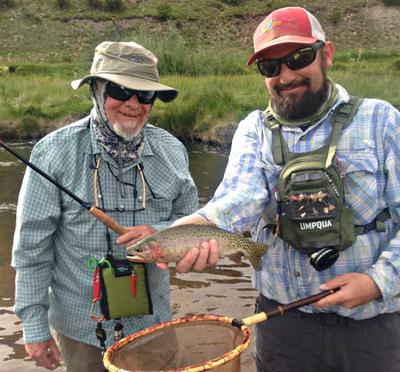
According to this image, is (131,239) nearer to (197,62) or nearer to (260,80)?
(260,80)

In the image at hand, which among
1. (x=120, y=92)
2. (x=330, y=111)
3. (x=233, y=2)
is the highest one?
(x=233, y=2)

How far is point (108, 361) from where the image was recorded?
2549 millimetres

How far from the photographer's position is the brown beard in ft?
9.95

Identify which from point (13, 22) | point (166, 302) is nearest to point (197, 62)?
point (166, 302)

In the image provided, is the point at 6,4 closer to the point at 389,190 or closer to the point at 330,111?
the point at 330,111

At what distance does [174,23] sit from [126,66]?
65.3m

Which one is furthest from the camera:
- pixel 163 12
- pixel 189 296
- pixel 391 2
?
pixel 391 2

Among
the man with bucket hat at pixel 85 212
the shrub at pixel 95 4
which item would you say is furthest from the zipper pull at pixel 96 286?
the shrub at pixel 95 4

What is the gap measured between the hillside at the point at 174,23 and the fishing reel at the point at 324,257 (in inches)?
2241

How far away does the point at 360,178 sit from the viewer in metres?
2.95

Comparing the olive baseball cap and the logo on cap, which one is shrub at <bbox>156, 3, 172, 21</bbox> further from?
the logo on cap

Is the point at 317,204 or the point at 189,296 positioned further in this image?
the point at 189,296

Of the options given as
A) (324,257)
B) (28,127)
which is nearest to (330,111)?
(324,257)

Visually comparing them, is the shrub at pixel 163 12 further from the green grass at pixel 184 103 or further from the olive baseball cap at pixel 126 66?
the olive baseball cap at pixel 126 66
